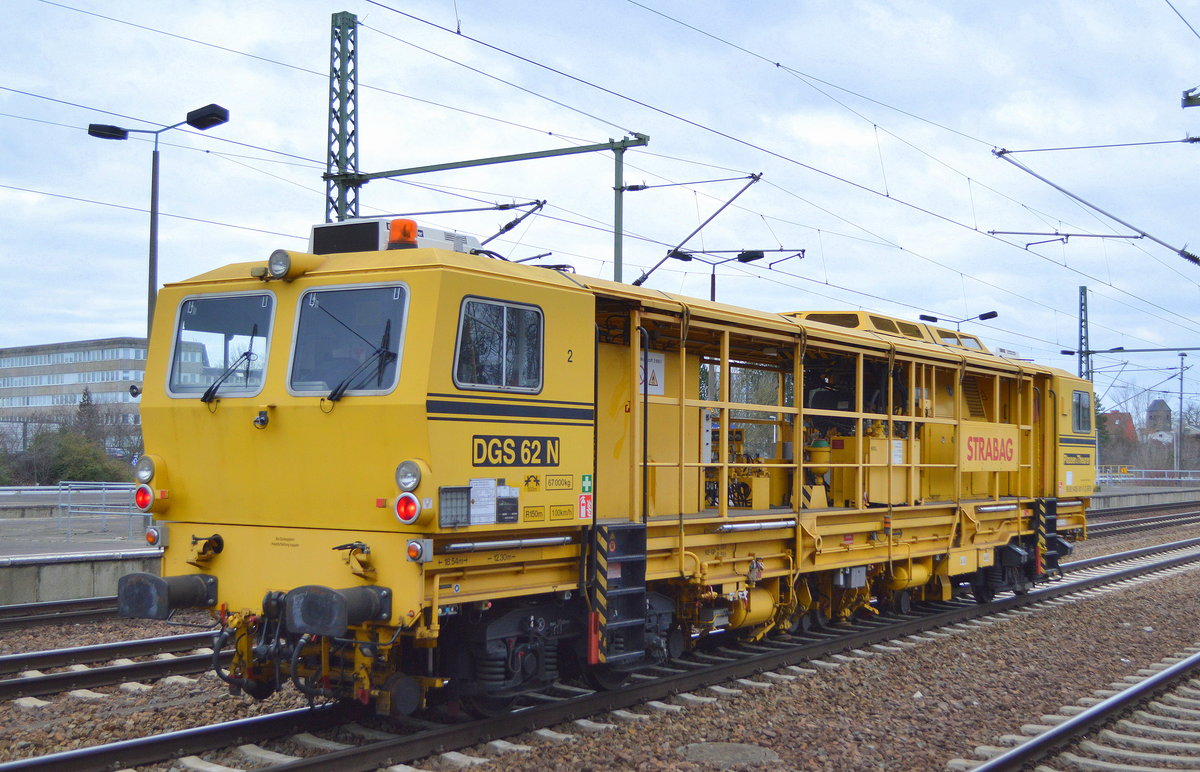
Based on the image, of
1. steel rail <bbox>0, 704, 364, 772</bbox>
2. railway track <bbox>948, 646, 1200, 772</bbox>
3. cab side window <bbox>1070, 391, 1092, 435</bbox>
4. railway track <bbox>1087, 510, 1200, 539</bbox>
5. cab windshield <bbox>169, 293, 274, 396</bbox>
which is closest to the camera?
steel rail <bbox>0, 704, 364, 772</bbox>

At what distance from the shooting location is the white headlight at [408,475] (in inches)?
266

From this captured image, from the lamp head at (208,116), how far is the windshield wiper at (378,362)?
9.16m

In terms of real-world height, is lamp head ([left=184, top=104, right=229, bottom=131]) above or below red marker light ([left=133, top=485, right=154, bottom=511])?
above

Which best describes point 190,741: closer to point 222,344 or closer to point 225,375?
point 225,375

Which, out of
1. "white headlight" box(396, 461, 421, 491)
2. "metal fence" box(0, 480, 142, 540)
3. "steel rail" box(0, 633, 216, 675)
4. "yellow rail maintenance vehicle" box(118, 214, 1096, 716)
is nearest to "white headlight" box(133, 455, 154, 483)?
"yellow rail maintenance vehicle" box(118, 214, 1096, 716)

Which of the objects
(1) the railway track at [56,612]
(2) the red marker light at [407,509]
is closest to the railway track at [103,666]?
(1) the railway track at [56,612]

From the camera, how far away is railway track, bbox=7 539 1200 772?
22.0 feet

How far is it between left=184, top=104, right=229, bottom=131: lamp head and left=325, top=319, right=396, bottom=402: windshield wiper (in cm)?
916

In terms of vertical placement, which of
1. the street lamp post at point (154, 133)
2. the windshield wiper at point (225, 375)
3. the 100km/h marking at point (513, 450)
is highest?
the street lamp post at point (154, 133)

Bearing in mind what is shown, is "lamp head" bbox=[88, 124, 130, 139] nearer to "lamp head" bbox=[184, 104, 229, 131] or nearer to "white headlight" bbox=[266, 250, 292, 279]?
"lamp head" bbox=[184, 104, 229, 131]

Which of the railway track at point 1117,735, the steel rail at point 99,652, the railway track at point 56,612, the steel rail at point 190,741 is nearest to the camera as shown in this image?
the steel rail at point 190,741

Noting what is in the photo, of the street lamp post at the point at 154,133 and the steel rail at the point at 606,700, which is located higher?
the street lamp post at the point at 154,133

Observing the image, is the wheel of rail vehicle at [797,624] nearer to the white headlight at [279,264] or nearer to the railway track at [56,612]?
the white headlight at [279,264]

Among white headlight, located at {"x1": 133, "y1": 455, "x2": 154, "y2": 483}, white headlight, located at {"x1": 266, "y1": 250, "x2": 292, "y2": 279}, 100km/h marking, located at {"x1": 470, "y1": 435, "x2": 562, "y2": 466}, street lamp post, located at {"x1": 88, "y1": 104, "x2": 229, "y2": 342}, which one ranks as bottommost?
white headlight, located at {"x1": 133, "y1": 455, "x2": 154, "y2": 483}
